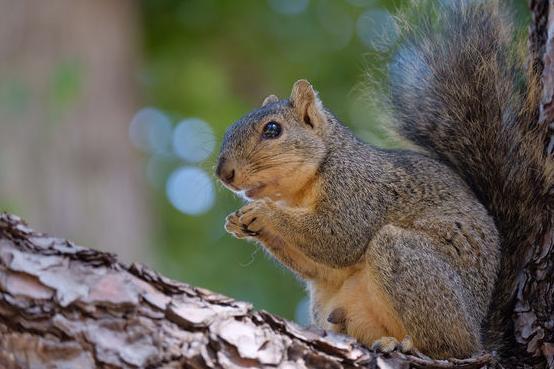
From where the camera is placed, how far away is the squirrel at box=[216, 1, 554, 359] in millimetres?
2213

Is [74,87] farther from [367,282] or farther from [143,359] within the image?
[143,359]

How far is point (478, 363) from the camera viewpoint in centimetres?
198

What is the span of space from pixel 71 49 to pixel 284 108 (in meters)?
1.59

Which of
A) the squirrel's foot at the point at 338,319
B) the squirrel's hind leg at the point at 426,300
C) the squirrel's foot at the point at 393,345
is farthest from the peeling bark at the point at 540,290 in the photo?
the squirrel's foot at the point at 338,319

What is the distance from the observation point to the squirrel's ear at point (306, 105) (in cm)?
279

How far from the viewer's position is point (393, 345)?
2062 millimetres

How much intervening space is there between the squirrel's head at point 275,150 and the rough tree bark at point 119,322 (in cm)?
77

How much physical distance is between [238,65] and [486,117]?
2.83 m

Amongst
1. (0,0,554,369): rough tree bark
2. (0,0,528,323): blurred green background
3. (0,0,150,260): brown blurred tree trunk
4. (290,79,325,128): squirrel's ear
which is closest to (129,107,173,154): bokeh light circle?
(0,0,528,323): blurred green background

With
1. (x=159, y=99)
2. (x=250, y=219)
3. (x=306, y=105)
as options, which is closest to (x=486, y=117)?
(x=306, y=105)

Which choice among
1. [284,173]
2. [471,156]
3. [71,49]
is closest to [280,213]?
[284,173]

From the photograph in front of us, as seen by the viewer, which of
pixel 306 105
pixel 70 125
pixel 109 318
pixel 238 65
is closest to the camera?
pixel 109 318

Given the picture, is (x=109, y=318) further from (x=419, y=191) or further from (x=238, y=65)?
(x=238, y=65)

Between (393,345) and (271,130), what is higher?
(271,130)
